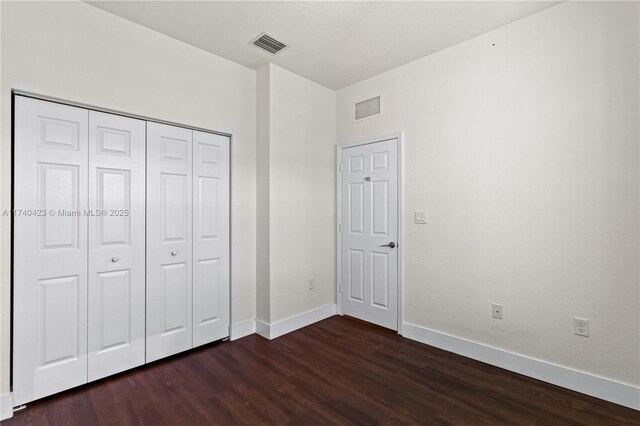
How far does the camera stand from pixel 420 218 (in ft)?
10.5

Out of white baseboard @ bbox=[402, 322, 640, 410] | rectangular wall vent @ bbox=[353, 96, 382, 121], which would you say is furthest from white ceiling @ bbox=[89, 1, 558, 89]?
white baseboard @ bbox=[402, 322, 640, 410]

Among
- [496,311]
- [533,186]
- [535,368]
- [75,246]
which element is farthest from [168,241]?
[535,368]

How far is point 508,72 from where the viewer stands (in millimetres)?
2631

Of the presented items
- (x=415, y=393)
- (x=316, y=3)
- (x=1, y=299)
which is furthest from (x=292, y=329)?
(x=316, y=3)

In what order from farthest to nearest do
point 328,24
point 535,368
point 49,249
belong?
point 328,24
point 535,368
point 49,249

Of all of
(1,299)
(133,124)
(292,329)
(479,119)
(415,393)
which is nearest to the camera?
(1,299)

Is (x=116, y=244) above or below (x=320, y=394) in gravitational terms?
above

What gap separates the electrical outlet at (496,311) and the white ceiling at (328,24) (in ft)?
7.89

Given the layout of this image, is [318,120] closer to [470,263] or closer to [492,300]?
[470,263]

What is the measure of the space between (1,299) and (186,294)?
4.07 ft

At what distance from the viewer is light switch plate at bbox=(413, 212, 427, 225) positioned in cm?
317

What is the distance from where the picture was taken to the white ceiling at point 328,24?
7.83ft

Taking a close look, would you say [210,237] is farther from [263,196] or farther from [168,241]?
[263,196]

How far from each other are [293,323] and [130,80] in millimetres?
2813
